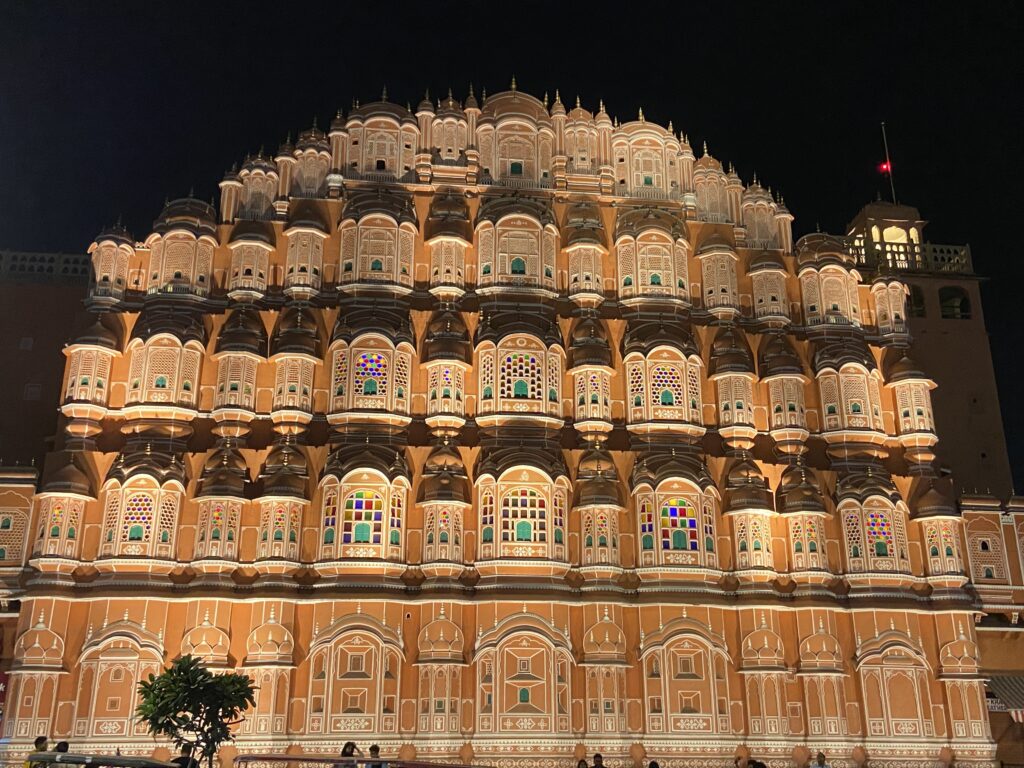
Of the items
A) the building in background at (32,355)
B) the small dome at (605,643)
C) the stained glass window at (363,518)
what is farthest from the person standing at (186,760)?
the building in background at (32,355)

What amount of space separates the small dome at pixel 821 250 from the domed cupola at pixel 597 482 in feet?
34.9

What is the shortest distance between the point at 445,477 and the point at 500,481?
159 centimetres

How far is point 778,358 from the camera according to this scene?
3328 centimetres

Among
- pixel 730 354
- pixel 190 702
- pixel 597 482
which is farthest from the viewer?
pixel 730 354

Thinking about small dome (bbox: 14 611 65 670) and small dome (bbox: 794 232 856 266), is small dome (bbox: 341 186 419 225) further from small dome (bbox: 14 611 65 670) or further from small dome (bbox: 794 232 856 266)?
small dome (bbox: 14 611 65 670)

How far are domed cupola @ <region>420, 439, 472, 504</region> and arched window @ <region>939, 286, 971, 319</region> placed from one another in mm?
22376

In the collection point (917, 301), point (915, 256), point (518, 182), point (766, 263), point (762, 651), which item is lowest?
point (762, 651)

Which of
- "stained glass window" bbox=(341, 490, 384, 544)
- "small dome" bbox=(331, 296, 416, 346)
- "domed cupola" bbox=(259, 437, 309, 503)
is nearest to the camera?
"domed cupola" bbox=(259, 437, 309, 503)

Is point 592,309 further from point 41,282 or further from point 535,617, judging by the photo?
point 41,282

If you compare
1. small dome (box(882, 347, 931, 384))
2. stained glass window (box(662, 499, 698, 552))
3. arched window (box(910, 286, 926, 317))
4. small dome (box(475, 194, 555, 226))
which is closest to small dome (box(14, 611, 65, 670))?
stained glass window (box(662, 499, 698, 552))

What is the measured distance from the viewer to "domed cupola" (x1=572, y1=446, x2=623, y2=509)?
30.0 meters

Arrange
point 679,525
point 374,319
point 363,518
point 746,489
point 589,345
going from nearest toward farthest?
point 363,518 < point 679,525 < point 746,489 < point 374,319 < point 589,345

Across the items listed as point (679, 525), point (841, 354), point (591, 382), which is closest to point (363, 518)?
point (591, 382)

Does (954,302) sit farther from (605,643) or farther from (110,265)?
(110,265)
